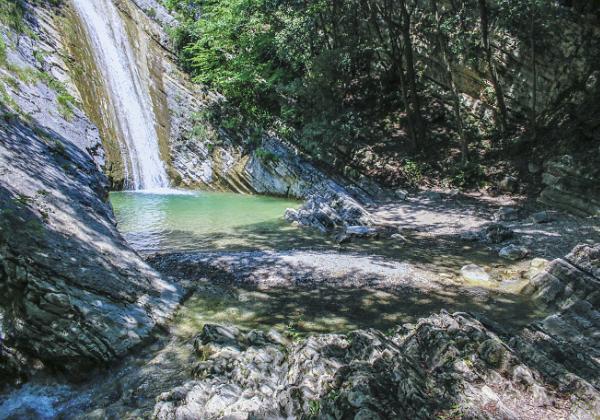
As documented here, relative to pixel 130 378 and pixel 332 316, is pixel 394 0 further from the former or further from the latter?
pixel 130 378

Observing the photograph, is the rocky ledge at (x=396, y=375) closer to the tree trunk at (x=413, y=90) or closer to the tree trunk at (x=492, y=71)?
the tree trunk at (x=492, y=71)

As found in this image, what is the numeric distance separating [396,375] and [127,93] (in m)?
19.0

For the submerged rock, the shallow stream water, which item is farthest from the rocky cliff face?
the submerged rock

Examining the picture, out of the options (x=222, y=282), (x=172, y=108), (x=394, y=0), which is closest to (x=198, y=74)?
(x=172, y=108)

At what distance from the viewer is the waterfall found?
17781 millimetres

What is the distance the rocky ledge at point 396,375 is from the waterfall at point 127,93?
1447 centimetres

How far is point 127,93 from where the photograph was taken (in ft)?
61.8

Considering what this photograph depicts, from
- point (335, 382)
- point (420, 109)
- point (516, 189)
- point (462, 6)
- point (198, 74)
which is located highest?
point (462, 6)

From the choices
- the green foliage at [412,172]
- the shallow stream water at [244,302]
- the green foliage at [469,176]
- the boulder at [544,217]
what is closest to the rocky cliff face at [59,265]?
the shallow stream water at [244,302]

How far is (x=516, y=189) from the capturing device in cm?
1507

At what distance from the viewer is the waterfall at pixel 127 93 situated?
17.8m

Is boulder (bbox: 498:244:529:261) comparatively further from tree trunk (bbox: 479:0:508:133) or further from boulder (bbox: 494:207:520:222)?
tree trunk (bbox: 479:0:508:133)

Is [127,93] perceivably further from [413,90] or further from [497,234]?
[497,234]

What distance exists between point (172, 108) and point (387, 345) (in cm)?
1869
